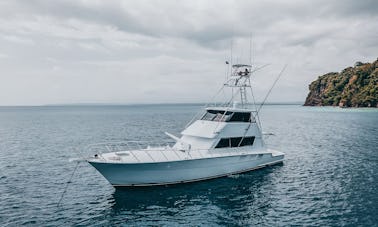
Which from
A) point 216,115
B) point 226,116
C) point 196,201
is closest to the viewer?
point 196,201

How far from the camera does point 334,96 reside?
147 metres

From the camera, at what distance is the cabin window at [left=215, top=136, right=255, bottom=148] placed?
2286 cm

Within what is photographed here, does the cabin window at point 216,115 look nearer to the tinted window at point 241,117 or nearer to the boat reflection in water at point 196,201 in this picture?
the tinted window at point 241,117

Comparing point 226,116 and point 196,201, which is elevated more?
point 226,116

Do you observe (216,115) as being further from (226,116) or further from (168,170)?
(168,170)

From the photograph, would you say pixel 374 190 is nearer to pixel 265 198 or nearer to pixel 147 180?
pixel 265 198

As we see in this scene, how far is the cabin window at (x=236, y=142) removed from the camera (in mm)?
22859

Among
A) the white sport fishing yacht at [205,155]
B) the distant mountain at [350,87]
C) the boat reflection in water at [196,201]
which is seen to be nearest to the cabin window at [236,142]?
the white sport fishing yacht at [205,155]

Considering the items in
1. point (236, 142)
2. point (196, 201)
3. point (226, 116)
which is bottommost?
point (196, 201)

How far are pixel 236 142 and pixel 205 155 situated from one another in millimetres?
3804

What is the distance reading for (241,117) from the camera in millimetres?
24203

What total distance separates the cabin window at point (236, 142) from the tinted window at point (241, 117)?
1675 mm

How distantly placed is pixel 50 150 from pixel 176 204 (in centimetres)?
2685

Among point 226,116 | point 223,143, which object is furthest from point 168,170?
point 226,116
